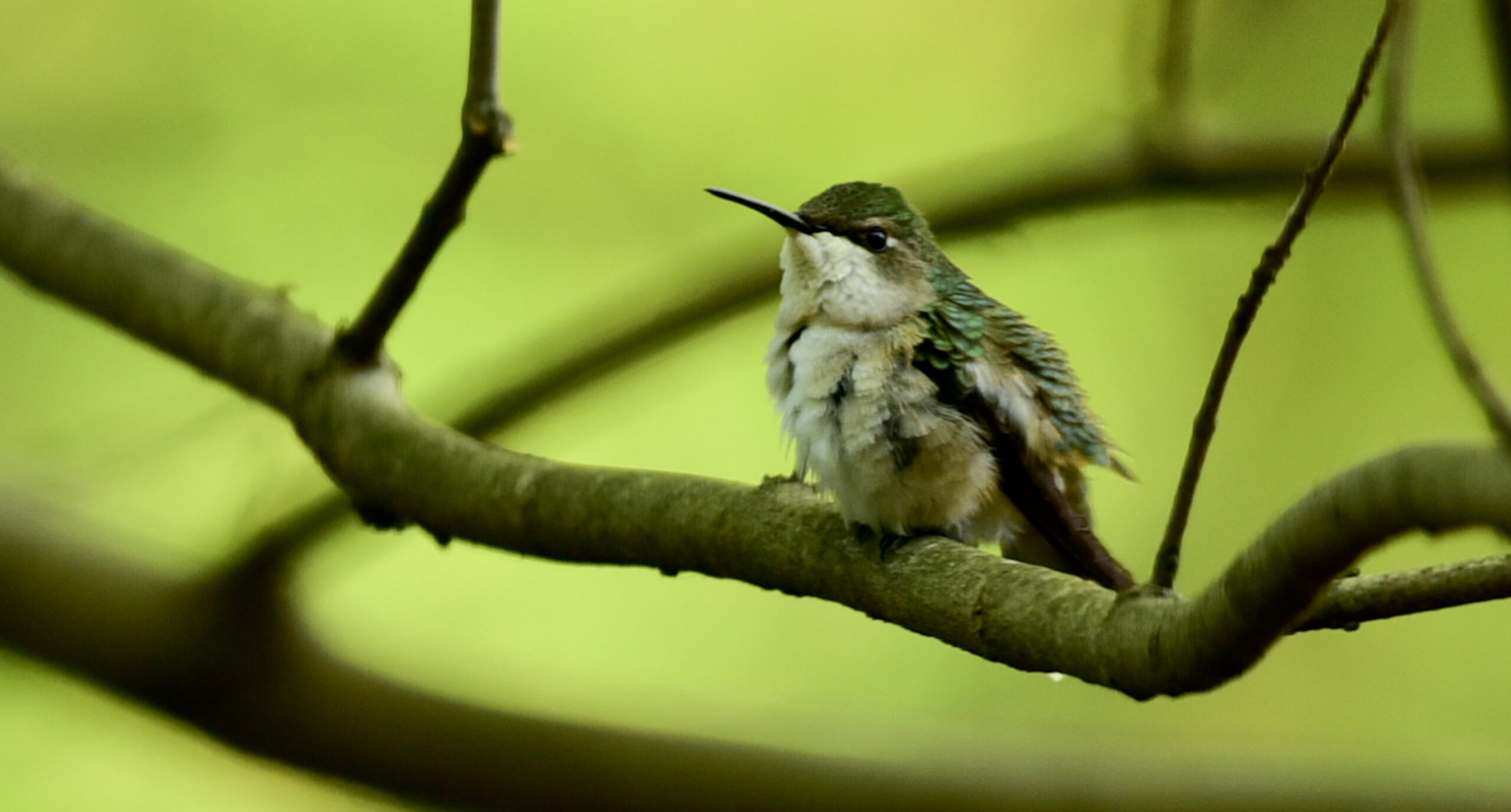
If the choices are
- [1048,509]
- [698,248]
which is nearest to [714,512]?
[1048,509]

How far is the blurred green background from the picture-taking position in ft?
22.2

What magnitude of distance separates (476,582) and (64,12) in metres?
3.57

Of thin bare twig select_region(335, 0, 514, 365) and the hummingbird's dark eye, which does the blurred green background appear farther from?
thin bare twig select_region(335, 0, 514, 365)

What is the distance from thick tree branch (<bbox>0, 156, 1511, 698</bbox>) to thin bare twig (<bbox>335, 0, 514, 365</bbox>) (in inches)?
8.2

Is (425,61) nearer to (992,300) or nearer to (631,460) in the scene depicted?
(631,460)

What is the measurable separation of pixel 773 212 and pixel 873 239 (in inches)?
11.5

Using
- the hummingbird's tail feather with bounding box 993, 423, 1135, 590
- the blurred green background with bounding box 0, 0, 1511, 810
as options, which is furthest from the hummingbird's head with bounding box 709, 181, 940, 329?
the blurred green background with bounding box 0, 0, 1511, 810

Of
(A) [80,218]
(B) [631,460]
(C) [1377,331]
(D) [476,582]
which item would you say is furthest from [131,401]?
(C) [1377,331]

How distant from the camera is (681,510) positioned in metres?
2.77

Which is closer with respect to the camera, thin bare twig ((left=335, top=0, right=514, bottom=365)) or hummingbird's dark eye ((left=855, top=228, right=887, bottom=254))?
thin bare twig ((left=335, top=0, right=514, bottom=365))

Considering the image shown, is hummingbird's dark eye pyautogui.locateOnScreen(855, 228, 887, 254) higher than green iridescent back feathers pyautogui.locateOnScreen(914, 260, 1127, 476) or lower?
higher

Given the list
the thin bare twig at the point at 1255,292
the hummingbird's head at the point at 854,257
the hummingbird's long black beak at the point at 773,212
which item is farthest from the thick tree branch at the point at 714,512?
the hummingbird's long black beak at the point at 773,212

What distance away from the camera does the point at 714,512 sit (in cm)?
275

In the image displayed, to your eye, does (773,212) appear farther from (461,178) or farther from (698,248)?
(698,248)
